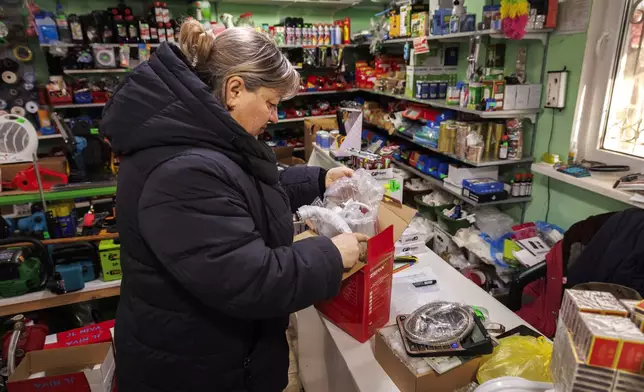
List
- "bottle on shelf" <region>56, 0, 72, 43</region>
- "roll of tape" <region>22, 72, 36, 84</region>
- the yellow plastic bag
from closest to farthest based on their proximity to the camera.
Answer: the yellow plastic bag < "bottle on shelf" <region>56, 0, 72, 43</region> < "roll of tape" <region>22, 72, 36, 84</region>

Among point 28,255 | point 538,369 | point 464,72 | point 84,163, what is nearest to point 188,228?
point 538,369

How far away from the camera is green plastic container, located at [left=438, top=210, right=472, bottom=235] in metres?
3.00

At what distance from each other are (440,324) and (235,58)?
2.96 feet

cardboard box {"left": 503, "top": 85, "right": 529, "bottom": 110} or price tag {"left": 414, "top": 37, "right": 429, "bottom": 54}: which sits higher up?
price tag {"left": 414, "top": 37, "right": 429, "bottom": 54}

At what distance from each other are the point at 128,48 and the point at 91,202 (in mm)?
2037

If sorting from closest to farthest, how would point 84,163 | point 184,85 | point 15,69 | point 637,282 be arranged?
point 184,85
point 637,282
point 84,163
point 15,69

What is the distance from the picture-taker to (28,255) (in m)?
2.13

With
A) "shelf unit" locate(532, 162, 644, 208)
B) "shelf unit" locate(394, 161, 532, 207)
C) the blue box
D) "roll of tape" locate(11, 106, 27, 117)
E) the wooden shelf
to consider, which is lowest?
the wooden shelf

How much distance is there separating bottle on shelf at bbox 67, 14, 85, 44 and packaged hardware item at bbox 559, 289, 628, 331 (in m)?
4.44

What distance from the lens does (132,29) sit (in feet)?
13.0

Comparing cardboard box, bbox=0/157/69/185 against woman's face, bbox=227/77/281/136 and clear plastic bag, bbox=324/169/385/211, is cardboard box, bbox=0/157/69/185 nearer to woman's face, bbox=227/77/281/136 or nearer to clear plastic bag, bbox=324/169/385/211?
clear plastic bag, bbox=324/169/385/211

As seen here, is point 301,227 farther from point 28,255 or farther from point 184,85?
point 28,255

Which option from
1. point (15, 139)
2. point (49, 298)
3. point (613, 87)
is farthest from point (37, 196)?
point (613, 87)

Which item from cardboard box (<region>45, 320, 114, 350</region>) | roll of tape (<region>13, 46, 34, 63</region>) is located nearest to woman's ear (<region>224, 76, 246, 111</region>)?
cardboard box (<region>45, 320, 114, 350</region>)
